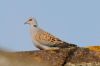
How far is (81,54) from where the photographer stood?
3596 millimetres

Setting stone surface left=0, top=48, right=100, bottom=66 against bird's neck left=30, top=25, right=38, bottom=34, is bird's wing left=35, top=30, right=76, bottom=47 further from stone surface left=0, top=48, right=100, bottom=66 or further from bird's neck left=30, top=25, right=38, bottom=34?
stone surface left=0, top=48, right=100, bottom=66

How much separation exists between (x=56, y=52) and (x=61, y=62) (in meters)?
0.26

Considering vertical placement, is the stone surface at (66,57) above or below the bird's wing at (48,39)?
below

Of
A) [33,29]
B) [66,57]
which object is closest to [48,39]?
[33,29]

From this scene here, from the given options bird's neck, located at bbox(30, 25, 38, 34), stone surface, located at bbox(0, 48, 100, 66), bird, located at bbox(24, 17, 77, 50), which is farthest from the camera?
bird's neck, located at bbox(30, 25, 38, 34)

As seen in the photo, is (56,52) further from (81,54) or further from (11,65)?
(11,65)

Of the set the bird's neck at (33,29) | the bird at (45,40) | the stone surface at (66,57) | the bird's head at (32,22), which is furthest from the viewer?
the bird's head at (32,22)

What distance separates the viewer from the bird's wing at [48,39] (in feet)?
19.7

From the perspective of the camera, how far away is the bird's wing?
6.00 m

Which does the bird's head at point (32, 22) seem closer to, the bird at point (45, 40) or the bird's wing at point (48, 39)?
the bird at point (45, 40)

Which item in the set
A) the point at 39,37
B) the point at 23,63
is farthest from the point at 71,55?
the point at 39,37

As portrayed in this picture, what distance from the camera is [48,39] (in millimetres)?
6309

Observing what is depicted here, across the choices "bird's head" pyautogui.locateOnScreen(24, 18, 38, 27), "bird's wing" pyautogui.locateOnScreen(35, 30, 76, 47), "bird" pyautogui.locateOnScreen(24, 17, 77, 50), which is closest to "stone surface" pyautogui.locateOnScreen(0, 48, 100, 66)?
"bird" pyautogui.locateOnScreen(24, 17, 77, 50)

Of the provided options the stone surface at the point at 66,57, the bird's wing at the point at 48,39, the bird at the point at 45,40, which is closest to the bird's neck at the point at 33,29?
the bird at the point at 45,40
